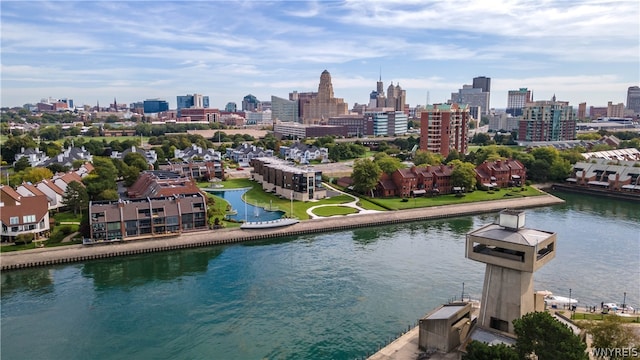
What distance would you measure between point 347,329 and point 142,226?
2323 centimetres

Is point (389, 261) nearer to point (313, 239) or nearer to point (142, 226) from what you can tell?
point (313, 239)

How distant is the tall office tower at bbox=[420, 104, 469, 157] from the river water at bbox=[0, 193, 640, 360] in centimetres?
4982

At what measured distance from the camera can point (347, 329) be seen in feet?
82.6

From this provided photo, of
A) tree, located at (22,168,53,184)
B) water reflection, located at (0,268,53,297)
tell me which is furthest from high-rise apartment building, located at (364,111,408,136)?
water reflection, located at (0,268,53,297)

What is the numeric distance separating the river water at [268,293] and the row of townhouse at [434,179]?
51.8 ft

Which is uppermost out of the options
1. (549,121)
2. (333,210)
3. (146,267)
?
(549,121)

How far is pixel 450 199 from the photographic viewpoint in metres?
58.7

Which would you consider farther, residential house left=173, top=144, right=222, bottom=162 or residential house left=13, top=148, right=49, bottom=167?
residential house left=173, top=144, right=222, bottom=162

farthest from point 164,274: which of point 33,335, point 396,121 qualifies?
point 396,121

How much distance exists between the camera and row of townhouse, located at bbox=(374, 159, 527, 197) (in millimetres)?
60094

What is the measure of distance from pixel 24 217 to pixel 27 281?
8.17 metres

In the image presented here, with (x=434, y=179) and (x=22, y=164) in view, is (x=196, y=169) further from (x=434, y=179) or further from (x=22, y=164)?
(x=434, y=179)

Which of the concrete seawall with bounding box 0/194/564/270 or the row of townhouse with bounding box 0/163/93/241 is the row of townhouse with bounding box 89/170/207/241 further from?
the row of townhouse with bounding box 0/163/93/241

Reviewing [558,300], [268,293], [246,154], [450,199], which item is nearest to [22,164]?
[246,154]
